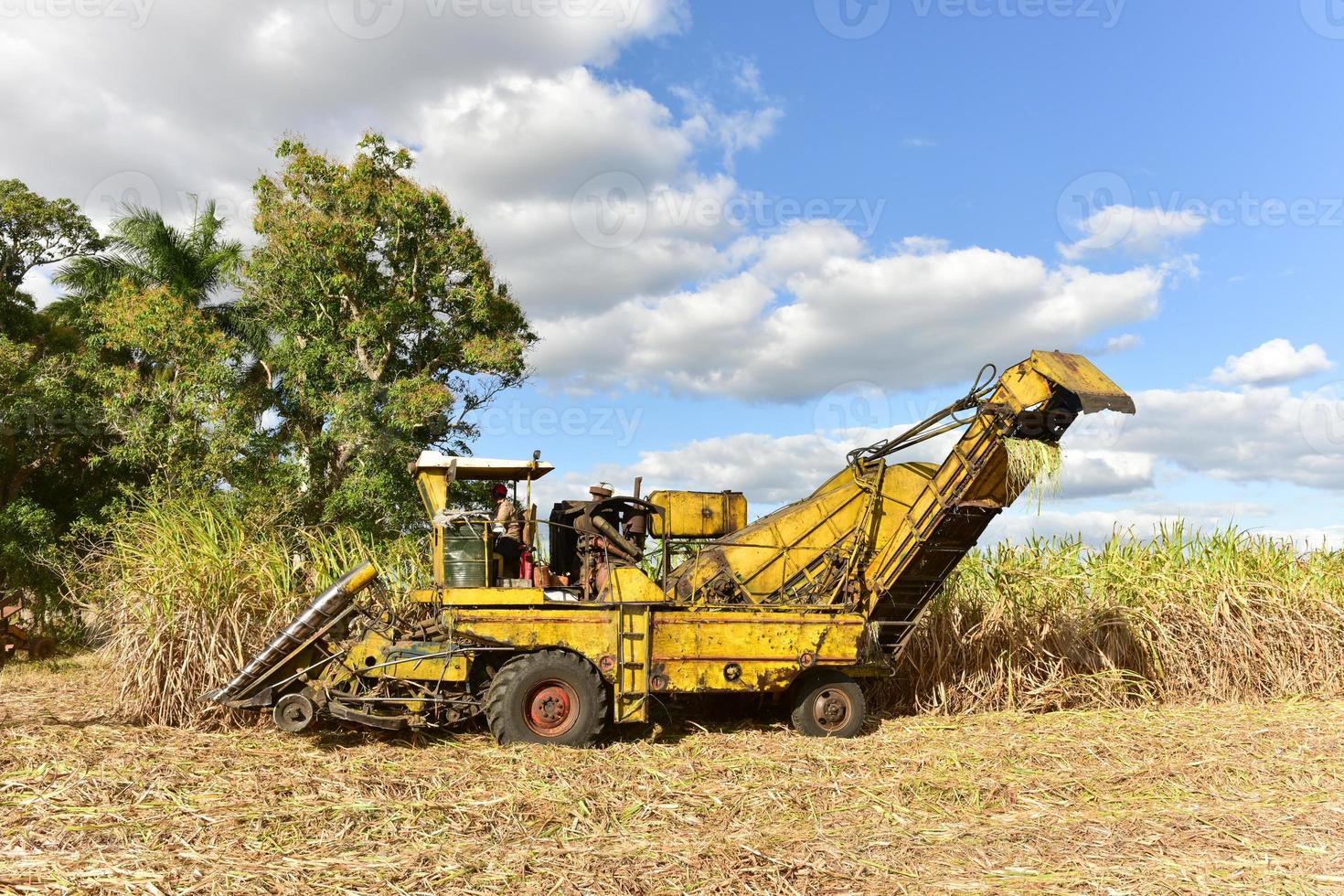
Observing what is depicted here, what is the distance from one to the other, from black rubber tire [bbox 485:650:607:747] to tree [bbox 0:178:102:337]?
1740 cm

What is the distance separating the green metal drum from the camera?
9.66 metres

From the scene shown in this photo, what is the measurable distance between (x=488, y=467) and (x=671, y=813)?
14.0ft

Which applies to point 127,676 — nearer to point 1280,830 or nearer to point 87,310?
point 1280,830

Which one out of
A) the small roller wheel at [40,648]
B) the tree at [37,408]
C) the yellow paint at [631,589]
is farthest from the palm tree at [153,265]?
the yellow paint at [631,589]

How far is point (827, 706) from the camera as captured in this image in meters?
10.2

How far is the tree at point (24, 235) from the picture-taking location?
20.6 m

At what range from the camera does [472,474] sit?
10.4 meters

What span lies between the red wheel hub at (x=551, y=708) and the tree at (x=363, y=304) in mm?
9215

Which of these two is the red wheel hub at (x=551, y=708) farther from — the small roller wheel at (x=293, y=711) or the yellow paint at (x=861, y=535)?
the small roller wheel at (x=293, y=711)

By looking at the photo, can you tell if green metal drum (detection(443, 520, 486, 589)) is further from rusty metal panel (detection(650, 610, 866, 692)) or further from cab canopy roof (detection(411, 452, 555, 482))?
rusty metal panel (detection(650, 610, 866, 692))

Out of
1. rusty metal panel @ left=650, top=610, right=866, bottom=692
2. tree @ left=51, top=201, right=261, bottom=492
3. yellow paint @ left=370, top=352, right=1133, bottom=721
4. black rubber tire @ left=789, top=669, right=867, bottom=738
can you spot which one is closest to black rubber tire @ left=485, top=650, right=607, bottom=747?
yellow paint @ left=370, top=352, right=1133, bottom=721

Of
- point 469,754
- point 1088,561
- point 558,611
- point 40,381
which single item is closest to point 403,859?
point 469,754

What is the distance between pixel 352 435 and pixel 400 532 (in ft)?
6.15

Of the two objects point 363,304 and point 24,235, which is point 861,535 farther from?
point 24,235
